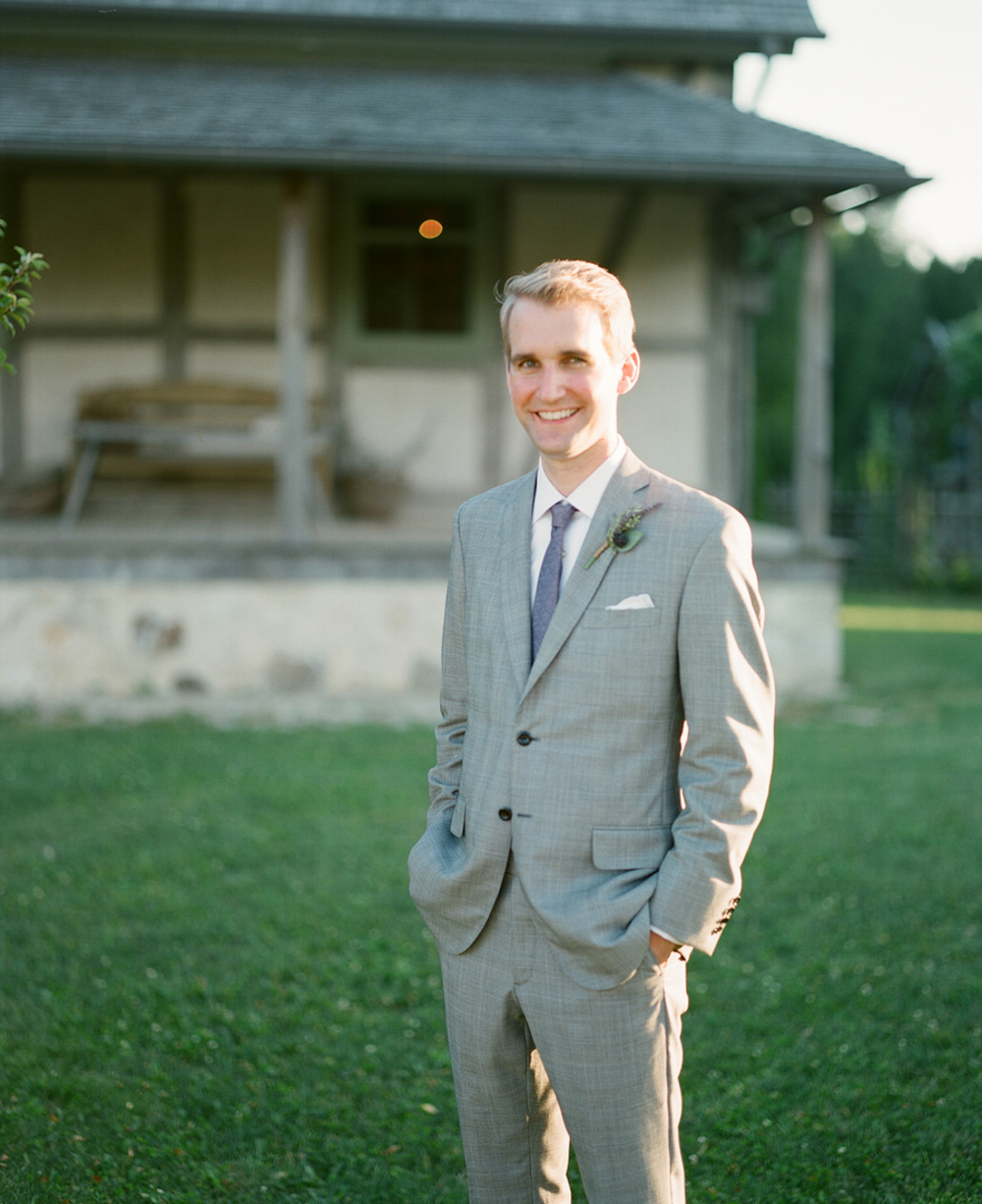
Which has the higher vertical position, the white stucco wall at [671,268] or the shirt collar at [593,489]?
the white stucco wall at [671,268]

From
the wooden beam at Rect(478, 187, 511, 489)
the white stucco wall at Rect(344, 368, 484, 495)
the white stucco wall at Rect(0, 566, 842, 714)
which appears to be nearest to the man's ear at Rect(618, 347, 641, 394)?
the white stucco wall at Rect(0, 566, 842, 714)

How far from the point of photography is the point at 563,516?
2.27m

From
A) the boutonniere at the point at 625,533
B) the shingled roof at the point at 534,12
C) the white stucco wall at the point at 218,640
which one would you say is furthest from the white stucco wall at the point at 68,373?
the boutonniere at the point at 625,533

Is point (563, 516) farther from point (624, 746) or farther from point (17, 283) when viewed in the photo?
point (17, 283)

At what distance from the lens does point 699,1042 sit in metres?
3.92

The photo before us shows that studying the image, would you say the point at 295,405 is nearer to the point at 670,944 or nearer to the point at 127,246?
the point at 127,246

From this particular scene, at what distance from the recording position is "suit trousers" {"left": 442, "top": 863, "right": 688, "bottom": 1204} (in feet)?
6.91

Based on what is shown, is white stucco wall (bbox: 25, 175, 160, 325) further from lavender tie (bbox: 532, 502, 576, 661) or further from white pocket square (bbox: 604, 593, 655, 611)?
white pocket square (bbox: 604, 593, 655, 611)

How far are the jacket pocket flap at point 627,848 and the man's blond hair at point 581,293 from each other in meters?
0.81

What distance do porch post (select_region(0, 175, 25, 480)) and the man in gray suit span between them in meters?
9.38

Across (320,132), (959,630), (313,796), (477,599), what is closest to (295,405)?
(320,132)

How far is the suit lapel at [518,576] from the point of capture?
2.21 meters

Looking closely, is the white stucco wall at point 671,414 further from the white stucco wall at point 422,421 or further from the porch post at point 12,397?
the porch post at point 12,397

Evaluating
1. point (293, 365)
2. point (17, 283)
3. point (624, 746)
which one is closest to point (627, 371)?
point (624, 746)
